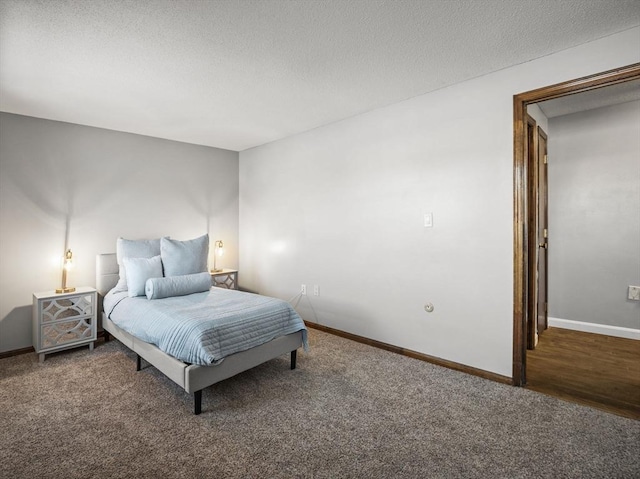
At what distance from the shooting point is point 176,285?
3.15 metres

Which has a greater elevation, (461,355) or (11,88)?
(11,88)

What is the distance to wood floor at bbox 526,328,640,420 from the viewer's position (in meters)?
2.28

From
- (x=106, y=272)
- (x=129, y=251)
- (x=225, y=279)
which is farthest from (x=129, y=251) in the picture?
(x=225, y=279)

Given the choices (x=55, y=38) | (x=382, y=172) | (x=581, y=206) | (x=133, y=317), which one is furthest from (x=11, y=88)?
(x=581, y=206)

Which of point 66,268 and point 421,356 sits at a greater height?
point 66,268

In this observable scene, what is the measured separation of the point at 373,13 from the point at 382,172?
5.13ft

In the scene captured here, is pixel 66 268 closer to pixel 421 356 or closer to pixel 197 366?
pixel 197 366

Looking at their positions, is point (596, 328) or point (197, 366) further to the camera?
point (596, 328)

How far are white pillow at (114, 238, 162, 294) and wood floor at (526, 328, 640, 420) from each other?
12.3 ft

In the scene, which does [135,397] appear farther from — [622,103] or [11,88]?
[622,103]

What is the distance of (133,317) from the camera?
2.78 meters

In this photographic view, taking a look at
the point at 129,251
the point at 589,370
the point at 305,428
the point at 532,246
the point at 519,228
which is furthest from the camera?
the point at 129,251

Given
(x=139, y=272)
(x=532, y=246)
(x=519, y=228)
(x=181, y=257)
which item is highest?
(x=519, y=228)

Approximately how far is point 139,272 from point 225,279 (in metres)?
1.35
